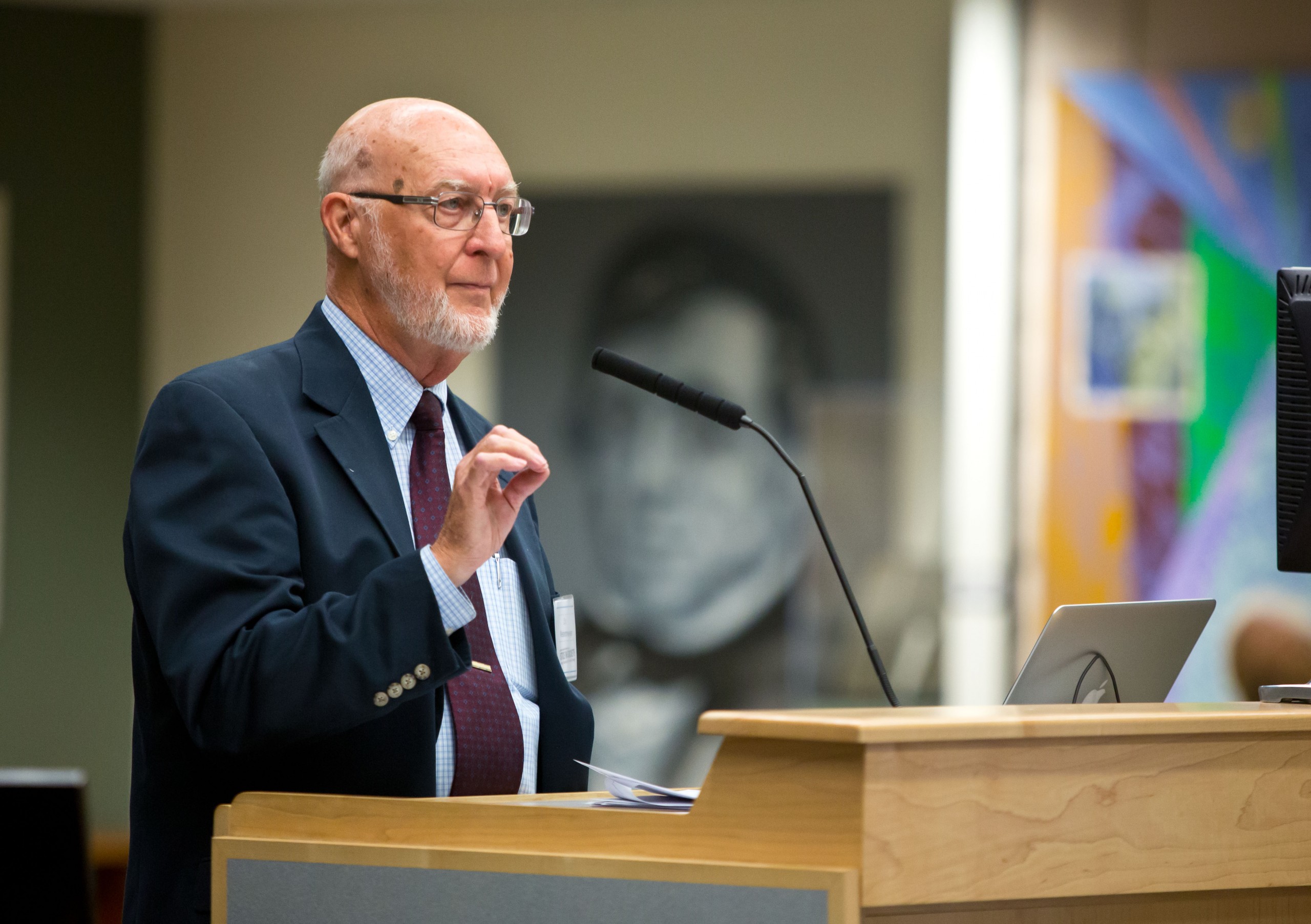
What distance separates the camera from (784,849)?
3.42 ft

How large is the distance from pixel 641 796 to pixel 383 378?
0.62 meters

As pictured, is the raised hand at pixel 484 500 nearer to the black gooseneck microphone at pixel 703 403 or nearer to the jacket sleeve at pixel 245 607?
the jacket sleeve at pixel 245 607

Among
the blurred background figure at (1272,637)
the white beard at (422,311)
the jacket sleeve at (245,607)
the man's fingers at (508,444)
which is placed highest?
the white beard at (422,311)

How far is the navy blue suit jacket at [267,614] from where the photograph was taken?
1225 mm

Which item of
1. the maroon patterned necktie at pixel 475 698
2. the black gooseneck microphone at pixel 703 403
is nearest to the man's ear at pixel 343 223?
the maroon patterned necktie at pixel 475 698

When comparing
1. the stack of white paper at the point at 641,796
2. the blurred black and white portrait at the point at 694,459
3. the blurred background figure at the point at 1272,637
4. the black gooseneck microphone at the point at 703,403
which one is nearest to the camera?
the stack of white paper at the point at 641,796

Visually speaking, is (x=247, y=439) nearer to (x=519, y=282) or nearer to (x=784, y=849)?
(x=784, y=849)

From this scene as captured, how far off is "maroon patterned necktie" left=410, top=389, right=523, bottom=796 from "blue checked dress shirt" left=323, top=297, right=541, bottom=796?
0.04 ft

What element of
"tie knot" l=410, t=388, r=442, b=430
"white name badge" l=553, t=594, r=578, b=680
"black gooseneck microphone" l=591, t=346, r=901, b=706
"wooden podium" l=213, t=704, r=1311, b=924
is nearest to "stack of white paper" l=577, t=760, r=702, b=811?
"wooden podium" l=213, t=704, r=1311, b=924

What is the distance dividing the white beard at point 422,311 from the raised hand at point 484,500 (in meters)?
0.38

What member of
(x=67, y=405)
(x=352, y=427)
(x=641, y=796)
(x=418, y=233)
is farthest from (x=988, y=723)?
(x=67, y=405)

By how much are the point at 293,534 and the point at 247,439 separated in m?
0.10

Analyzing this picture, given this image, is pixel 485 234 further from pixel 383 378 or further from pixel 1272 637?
pixel 1272 637

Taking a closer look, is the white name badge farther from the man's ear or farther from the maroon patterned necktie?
the man's ear
